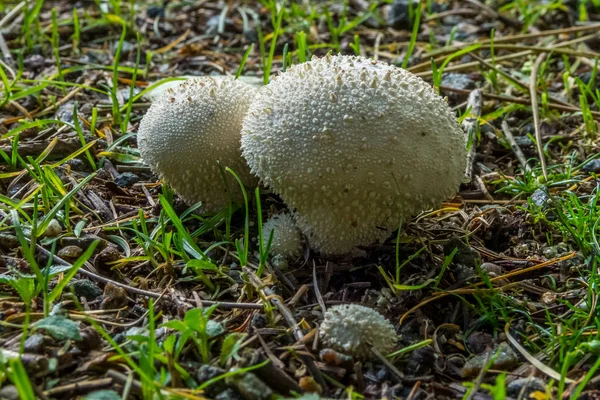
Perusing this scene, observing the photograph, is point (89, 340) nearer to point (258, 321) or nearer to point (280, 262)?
point (258, 321)

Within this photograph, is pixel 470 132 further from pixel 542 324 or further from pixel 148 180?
pixel 148 180

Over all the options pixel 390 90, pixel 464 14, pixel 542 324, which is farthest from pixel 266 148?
pixel 464 14

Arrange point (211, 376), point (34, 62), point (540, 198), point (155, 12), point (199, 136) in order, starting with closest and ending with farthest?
point (211, 376), point (199, 136), point (540, 198), point (34, 62), point (155, 12)

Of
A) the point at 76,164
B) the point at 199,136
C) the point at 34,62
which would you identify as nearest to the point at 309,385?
the point at 199,136

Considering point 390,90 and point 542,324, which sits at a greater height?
point 390,90

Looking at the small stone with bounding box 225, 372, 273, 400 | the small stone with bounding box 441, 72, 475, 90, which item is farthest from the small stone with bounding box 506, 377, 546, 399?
the small stone with bounding box 441, 72, 475, 90
